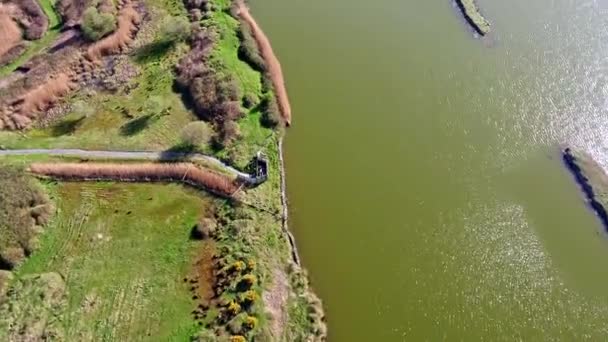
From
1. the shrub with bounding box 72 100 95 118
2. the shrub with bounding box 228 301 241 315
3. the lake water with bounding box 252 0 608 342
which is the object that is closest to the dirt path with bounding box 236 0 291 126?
the lake water with bounding box 252 0 608 342

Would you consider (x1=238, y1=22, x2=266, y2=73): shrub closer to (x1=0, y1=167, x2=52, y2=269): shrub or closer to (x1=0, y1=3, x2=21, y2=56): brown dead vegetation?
(x1=0, y1=3, x2=21, y2=56): brown dead vegetation

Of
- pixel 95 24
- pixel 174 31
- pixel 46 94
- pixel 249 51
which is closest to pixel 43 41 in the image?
pixel 95 24

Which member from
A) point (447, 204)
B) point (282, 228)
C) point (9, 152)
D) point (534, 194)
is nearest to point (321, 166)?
point (282, 228)

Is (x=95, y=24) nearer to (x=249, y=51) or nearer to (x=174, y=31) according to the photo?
(x=174, y=31)

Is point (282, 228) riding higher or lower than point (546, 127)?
lower

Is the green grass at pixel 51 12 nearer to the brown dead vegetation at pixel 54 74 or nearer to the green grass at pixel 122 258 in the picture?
the brown dead vegetation at pixel 54 74

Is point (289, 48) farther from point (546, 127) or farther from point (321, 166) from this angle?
point (546, 127)
